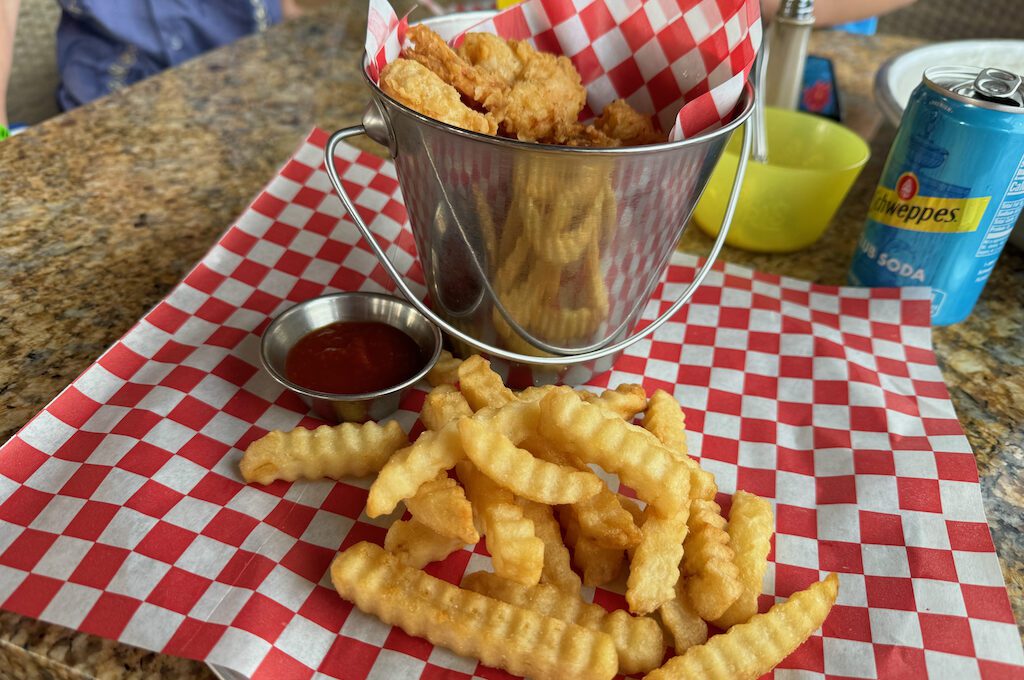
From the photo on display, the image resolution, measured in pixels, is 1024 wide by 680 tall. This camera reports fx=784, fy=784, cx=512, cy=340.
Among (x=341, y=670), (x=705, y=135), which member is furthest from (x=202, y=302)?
(x=705, y=135)

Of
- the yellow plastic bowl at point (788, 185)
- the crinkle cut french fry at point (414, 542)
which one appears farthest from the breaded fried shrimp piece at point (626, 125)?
the crinkle cut french fry at point (414, 542)

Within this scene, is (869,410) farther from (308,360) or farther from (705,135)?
(308,360)

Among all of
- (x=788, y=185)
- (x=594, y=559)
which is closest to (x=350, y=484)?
(x=594, y=559)

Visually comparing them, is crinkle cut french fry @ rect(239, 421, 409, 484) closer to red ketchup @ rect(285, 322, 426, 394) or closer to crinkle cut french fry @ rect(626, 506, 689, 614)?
red ketchup @ rect(285, 322, 426, 394)

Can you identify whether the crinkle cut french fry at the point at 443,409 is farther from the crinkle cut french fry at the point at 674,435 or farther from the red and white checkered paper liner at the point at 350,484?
the crinkle cut french fry at the point at 674,435

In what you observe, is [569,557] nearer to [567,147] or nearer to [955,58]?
[567,147]
